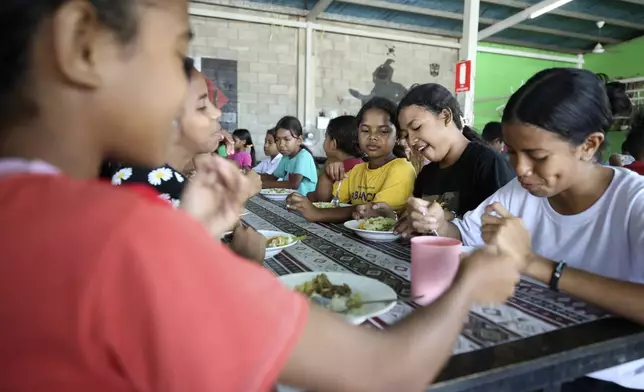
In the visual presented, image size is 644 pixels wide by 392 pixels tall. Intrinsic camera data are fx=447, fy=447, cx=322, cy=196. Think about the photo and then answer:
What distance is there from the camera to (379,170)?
8.50 feet

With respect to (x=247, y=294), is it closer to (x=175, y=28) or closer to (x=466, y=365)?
(x=175, y=28)

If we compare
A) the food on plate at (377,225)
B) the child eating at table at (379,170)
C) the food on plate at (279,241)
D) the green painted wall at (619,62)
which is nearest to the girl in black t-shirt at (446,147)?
the child eating at table at (379,170)

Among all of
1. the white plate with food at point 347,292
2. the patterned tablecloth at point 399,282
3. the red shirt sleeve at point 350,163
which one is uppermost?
the red shirt sleeve at point 350,163

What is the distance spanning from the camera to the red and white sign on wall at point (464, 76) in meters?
6.04

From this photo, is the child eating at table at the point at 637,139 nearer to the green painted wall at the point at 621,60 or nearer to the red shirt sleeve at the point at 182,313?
the red shirt sleeve at the point at 182,313

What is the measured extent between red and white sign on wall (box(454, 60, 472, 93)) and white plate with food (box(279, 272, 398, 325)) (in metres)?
5.60

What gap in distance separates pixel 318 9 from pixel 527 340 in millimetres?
7438

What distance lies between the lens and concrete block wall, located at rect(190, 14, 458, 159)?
7.41 metres

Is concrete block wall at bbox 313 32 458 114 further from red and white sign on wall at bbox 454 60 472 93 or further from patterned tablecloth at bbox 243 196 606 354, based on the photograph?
patterned tablecloth at bbox 243 196 606 354

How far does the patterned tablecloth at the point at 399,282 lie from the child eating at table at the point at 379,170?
571 mm

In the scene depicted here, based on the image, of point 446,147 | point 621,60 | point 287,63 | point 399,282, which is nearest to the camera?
point 399,282

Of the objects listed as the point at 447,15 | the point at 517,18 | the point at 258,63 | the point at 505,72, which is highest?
the point at 447,15

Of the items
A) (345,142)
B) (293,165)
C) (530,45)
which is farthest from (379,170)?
(530,45)

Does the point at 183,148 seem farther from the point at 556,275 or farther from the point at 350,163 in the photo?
the point at 350,163
